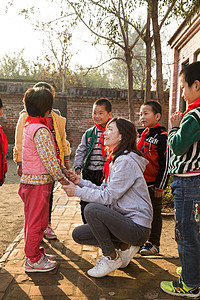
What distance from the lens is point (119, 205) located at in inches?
120

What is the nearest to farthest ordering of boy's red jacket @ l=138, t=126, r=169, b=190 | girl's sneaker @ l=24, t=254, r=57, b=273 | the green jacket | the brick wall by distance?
1. the green jacket
2. girl's sneaker @ l=24, t=254, r=57, b=273
3. boy's red jacket @ l=138, t=126, r=169, b=190
4. the brick wall

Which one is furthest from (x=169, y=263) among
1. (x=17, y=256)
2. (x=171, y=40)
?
(x=171, y=40)

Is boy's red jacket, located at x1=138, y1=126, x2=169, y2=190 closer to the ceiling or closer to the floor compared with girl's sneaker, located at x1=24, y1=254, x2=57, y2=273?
closer to the ceiling

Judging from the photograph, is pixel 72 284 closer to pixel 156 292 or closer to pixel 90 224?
pixel 90 224

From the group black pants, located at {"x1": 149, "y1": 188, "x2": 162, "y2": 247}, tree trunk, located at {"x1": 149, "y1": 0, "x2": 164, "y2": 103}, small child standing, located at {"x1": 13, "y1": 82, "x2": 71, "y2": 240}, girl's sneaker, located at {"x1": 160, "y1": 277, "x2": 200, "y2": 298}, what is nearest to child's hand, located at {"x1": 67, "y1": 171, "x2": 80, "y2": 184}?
small child standing, located at {"x1": 13, "y1": 82, "x2": 71, "y2": 240}

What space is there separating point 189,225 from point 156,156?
133cm

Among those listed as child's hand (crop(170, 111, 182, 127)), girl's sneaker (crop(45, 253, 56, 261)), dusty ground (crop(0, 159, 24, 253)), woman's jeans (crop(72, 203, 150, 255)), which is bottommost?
dusty ground (crop(0, 159, 24, 253))

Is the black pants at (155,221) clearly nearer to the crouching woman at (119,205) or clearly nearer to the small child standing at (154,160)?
the small child standing at (154,160)

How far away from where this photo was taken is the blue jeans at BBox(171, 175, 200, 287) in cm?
262

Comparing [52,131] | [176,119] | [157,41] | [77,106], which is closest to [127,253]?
[176,119]

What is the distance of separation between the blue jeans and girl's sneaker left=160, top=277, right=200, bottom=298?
7 cm

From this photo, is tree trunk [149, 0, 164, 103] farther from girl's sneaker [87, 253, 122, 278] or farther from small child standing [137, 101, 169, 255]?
girl's sneaker [87, 253, 122, 278]

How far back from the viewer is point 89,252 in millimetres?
3803

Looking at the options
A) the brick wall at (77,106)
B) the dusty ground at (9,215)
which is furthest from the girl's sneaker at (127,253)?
the brick wall at (77,106)
